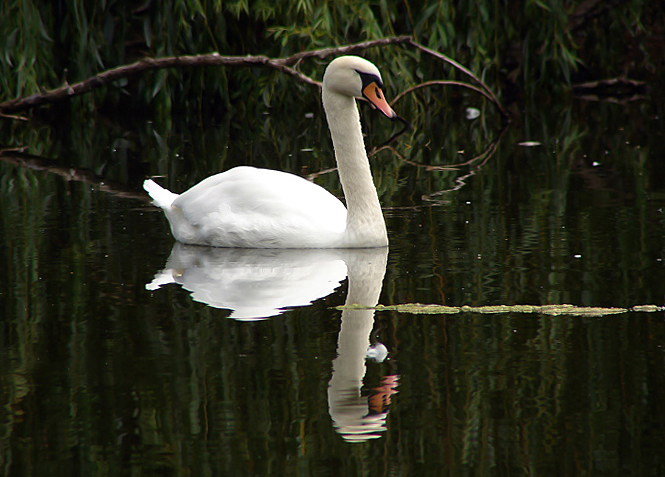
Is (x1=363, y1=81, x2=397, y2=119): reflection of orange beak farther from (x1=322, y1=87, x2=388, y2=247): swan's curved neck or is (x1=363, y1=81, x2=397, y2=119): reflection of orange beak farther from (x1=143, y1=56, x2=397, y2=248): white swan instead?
(x1=322, y1=87, x2=388, y2=247): swan's curved neck

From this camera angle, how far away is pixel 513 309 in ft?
15.4

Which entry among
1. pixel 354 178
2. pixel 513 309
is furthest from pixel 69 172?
pixel 513 309

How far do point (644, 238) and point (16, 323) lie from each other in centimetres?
328

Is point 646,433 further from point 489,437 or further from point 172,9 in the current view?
point 172,9

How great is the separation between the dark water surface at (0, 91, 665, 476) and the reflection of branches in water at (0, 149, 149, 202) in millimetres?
137

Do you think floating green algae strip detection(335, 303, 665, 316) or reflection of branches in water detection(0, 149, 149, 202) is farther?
reflection of branches in water detection(0, 149, 149, 202)

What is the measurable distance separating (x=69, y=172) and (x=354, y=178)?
3.86m

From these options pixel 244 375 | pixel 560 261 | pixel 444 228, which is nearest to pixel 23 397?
pixel 244 375

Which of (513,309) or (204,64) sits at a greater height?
(204,64)

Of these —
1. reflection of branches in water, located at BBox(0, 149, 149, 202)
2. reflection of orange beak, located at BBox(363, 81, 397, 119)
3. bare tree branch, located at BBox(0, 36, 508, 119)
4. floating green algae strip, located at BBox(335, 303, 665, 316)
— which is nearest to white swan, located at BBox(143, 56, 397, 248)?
reflection of orange beak, located at BBox(363, 81, 397, 119)

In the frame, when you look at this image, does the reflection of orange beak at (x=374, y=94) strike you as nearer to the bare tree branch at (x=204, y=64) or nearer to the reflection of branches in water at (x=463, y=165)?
the reflection of branches in water at (x=463, y=165)

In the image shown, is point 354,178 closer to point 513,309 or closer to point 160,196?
point 160,196

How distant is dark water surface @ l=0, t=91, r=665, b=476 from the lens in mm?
3293

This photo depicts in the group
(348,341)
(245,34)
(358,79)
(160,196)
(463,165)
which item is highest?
(245,34)
